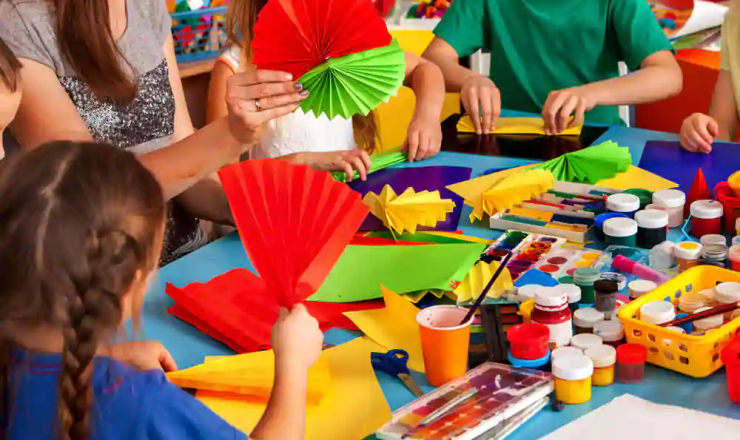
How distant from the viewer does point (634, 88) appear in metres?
Answer: 2.01

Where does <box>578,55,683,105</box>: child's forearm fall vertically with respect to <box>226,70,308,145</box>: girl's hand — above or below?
below

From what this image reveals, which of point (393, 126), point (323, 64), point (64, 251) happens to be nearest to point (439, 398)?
point (64, 251)

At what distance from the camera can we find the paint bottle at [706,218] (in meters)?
1.28

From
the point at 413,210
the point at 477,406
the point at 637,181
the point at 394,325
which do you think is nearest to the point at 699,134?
the point at 637,181

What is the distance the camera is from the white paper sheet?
2.76 ft

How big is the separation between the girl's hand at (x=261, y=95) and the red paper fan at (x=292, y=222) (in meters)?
0.24

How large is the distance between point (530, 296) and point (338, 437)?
1.09ft

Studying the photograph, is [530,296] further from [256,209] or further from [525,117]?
[525,117]

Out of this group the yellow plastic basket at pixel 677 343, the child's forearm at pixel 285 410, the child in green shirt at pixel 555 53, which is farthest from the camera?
the child in green shirt at pixel 555 53

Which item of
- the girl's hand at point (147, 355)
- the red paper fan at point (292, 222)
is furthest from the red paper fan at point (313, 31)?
the girl's hand at point (147, 355)

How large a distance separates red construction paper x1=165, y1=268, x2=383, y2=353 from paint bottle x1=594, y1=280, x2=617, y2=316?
1.00ft

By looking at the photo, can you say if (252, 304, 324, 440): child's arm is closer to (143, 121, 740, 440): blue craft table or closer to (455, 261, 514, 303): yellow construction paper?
(143, 121, 740, 440): blue craft table

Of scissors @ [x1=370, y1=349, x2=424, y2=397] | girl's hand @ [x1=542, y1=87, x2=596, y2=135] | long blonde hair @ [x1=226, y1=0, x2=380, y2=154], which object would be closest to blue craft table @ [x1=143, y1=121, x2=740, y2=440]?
scissors @ [x1=370, y1=349, x2=424, y2=397]

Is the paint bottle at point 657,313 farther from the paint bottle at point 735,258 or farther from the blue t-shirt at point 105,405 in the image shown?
the blue t-shirt at point 105,405
